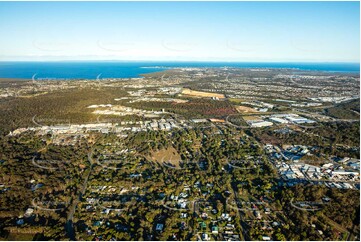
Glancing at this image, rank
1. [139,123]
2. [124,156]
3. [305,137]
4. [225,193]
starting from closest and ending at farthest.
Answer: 1. [225,193]
2. [124,156]
3. [305,137]
4. [139,123]

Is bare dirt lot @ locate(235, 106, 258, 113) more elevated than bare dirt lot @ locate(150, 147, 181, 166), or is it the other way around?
bare dirt lot @ locate(235, 106, 258, 113)

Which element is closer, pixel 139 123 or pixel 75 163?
pixel 75 163

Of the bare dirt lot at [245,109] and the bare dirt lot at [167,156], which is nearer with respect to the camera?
the bare dirt lot at [167,156]

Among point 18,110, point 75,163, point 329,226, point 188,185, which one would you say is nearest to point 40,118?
point 18,110

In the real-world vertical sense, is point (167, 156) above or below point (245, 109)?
below

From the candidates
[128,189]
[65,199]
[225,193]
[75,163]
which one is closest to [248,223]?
[225,193]

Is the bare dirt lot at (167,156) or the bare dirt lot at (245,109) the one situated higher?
the bare dirt lot at (245,109)

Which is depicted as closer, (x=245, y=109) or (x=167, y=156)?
(x=167, y=156)

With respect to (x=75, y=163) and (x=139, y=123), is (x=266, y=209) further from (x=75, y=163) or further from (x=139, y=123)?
(x=139, y=123)

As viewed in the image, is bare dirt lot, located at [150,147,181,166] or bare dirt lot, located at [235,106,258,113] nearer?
bare dirt lot, located at [150,147,181,166]

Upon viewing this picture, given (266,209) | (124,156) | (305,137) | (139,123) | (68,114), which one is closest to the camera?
(266,209)
